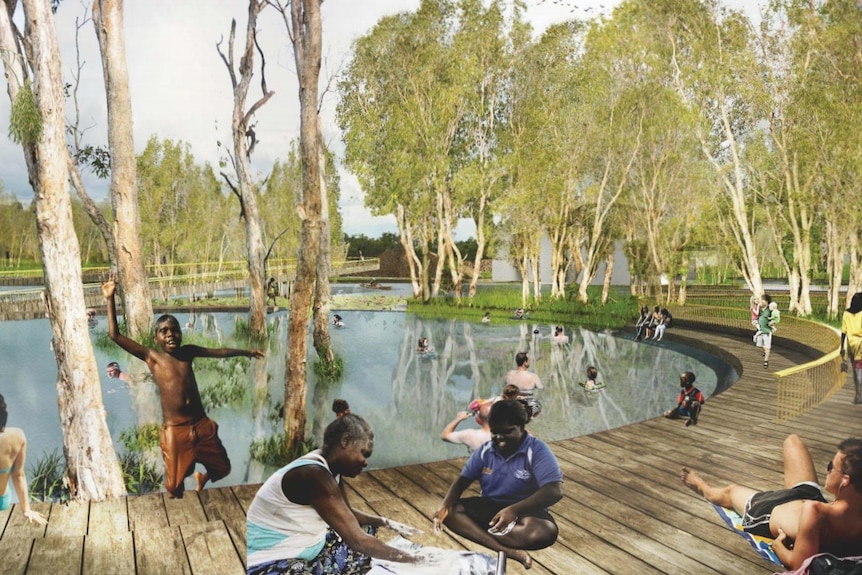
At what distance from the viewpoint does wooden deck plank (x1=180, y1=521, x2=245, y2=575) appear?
3.03 meters

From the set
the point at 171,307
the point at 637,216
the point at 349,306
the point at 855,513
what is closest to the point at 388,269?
the point at 349,306

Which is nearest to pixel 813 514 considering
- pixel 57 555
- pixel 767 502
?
pixel 767 502

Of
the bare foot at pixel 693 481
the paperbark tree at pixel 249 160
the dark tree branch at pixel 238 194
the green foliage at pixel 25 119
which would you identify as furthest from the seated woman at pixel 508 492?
the green foliage at pixel 25 119

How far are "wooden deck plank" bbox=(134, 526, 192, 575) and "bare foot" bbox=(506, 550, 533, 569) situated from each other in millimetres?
1558

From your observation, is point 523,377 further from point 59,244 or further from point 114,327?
point 59,244

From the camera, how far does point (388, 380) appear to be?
4.02 meters

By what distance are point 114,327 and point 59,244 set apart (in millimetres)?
504

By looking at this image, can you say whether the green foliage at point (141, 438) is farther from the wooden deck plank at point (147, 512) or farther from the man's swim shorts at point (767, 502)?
the man's swim shorts at point (767, 502)

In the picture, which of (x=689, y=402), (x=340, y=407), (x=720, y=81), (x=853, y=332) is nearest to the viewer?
(x=340, y=407)

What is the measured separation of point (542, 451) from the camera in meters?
3.44

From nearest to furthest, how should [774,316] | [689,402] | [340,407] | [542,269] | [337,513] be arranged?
[337,513] → [340,407] → [542,269] → [774,316] → [689,402]

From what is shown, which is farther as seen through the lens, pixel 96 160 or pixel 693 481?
pixel 693 481

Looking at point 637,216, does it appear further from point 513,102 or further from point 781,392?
point 781,392

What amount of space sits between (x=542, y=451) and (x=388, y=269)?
1424mm
